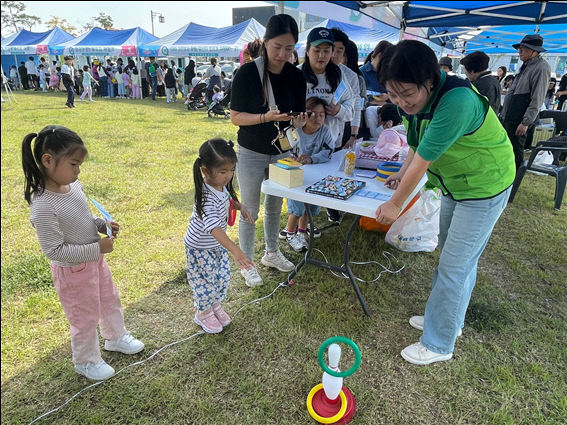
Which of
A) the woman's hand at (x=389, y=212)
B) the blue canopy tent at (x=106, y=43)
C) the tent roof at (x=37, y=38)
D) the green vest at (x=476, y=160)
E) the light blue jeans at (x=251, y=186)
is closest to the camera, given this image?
the green vest at (x=476, y=160)

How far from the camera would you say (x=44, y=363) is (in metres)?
1.80

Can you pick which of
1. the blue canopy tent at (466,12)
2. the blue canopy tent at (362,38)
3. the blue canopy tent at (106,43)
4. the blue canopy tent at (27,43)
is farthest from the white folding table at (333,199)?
the blue canopy tent at (27,43)

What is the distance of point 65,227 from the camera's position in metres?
1.45

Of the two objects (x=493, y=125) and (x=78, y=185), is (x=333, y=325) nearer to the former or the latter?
(x=493, y=125)

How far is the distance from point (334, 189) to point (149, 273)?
155 cm

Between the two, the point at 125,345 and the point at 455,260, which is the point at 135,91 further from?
the point at 455,260

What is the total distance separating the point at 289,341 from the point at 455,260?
985 mm

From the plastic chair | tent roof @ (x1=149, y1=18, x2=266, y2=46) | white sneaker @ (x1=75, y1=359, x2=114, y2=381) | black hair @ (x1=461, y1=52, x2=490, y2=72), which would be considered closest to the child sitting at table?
white sneaker @ (x1=75, y1=359, x2=114, y2=381)

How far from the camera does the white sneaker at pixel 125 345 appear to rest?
1.87 metres

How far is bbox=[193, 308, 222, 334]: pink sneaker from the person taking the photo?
202cm

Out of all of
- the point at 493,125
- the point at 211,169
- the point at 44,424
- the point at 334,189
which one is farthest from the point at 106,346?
the point at 493,125

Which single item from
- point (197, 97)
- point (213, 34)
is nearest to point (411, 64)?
point (197, 97)

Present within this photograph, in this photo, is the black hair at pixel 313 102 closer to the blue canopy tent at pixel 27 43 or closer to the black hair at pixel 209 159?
the black hair at pixel 209 159

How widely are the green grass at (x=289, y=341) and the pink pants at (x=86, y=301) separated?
21 centimetres
